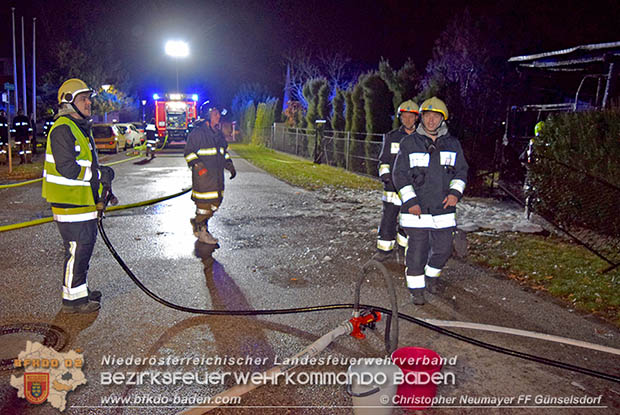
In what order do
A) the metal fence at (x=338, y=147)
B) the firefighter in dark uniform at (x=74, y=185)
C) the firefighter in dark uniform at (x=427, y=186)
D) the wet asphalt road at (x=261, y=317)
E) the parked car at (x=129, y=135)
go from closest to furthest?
the wet asphalt road at (x=261, y=317) < the firefighter in dark uniform at (x=74, y=185) < the firefighter in dark uniform at (x=427, y=186) < the metal fence at (x=338, y=147) < the parked car at (x=129, y=135)

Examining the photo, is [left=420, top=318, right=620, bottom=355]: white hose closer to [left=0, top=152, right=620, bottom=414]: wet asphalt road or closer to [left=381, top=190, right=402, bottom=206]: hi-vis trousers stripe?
[left=0, top=152, right=620, bottom=414]: wet asphalt road

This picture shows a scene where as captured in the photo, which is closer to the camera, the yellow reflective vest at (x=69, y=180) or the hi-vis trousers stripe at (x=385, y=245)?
the yellow reflective vest at (x=69, y=180)

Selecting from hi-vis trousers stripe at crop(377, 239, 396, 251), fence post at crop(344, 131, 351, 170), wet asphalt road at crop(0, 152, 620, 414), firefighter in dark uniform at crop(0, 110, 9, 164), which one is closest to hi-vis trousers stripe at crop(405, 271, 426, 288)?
wet asphalt road at crop(0, 152, 620, 414)

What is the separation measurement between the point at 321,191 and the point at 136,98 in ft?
181

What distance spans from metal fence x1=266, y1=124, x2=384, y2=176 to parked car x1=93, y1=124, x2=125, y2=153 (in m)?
9.29

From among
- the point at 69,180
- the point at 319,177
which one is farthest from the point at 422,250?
the point at 319,177

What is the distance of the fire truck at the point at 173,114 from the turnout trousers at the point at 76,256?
1009 inches

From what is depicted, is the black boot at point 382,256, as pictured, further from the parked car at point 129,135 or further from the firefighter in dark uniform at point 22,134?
the parked car at point 129,135

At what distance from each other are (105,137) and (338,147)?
12.8m

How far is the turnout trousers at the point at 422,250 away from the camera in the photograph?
5.10 metres

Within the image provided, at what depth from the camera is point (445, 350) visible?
4.05 meters

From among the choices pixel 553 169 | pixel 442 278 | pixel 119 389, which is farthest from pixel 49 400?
pixel 553 169

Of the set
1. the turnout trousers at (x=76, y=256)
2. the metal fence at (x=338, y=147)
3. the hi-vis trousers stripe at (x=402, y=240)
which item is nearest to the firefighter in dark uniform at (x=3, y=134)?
the metal fence at (x=338, y=147)

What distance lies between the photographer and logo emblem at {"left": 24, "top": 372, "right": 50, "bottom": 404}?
10.8 feet
